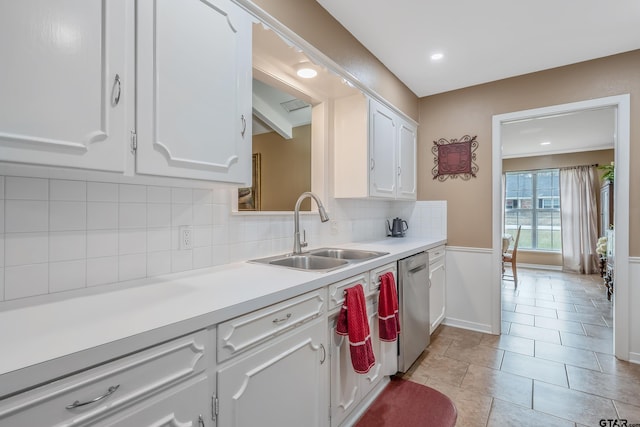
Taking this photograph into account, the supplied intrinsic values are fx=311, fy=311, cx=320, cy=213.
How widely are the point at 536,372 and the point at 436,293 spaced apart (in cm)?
94

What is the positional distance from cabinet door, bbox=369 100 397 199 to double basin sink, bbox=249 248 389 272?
1.78 feet

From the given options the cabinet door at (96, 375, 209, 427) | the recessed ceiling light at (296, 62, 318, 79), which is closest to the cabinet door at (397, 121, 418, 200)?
the recessed ceiling light at (296, 62, 318, 79)

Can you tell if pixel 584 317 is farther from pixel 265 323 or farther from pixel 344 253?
pixel 265 323

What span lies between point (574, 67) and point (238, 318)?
3489mm

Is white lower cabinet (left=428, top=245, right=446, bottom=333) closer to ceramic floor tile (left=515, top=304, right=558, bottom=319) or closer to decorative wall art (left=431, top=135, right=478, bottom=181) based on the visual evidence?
decorative wall art (left=431, top=135, right=478, bottom=181)

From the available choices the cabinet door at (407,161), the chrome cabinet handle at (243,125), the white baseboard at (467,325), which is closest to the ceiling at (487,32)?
the cabinet door at (407,161)

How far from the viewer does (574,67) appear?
277 centimetres

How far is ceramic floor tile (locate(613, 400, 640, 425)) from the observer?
70.8 inches

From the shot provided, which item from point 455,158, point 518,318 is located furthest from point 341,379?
point 518,318

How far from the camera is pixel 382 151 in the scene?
2721mm

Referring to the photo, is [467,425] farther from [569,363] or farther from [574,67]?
[574,67]

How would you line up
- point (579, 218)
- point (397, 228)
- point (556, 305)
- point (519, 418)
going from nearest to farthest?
point (519, 418), point (397, 228), point (556, 305), point (579, 218)

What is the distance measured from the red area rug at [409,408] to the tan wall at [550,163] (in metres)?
5.84

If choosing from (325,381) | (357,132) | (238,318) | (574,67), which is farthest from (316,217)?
(574,67)
